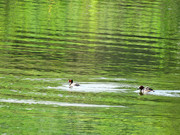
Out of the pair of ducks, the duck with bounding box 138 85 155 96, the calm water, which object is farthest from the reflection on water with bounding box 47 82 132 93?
the duck with bounding box 138 85 155 96

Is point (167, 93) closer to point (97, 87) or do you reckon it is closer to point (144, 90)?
point (144, 90)

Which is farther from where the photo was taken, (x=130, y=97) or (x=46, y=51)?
(x=46, y=51)

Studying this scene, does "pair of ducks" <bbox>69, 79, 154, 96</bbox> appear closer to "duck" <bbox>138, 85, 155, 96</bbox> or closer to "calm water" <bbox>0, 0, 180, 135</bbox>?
"duck" <bbox>138, 85, 155, 96</bbox>

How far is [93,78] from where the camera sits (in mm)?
28016

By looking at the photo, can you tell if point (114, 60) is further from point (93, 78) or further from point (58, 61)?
point (93, 78)

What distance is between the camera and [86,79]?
1092 inches

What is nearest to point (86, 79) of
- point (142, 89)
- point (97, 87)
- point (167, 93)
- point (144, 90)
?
point (97, 87)

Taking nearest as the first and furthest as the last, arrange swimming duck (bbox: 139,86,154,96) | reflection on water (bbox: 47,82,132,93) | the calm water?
the calm water
swimming duck (bbox: 139,86,154,96)
reflection on water (bbox: 47,82,132,93)

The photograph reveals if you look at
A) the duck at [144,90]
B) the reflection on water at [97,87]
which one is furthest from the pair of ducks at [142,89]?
the reflection on water at [97,87]

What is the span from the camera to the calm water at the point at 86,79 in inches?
792

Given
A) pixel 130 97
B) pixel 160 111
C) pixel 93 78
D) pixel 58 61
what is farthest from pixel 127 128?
pixel 58 61

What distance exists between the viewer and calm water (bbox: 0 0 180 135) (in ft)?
66.0

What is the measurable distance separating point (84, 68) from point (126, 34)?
819 inches

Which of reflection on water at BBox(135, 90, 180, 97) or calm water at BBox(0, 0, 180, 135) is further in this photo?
reflection on water at BBox(135, 90, 180, 97)
